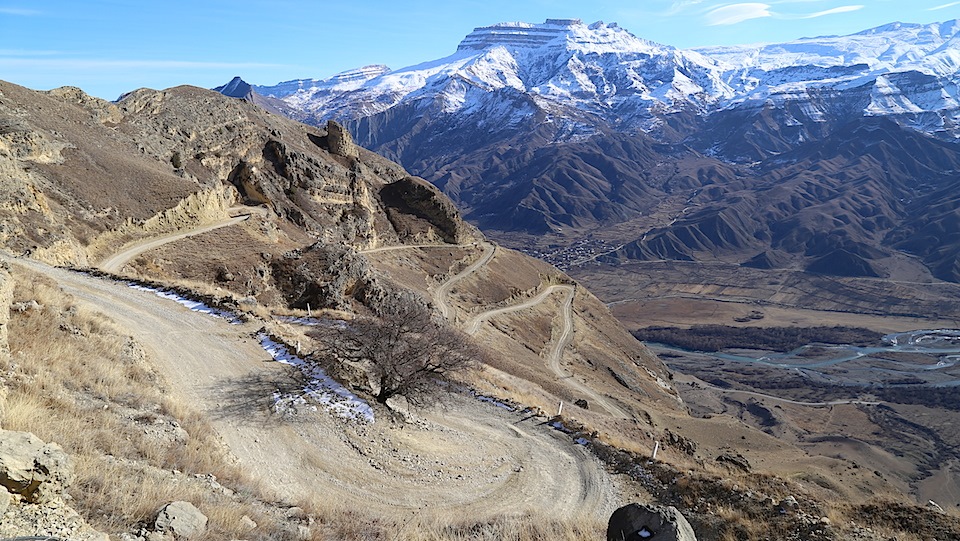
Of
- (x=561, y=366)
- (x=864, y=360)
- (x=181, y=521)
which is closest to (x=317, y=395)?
(x=181, y=521)

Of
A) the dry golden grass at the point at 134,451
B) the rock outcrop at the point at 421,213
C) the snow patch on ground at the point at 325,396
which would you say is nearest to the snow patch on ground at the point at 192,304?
A: the snow patch on ground at the point at 325,396

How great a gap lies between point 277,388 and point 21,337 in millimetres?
6500

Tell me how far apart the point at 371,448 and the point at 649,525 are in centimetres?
832

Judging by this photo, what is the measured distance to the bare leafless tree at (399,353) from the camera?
1806 cm

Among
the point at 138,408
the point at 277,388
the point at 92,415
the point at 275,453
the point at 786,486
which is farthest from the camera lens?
the point at 277,388

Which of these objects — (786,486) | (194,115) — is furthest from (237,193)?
(786,486)

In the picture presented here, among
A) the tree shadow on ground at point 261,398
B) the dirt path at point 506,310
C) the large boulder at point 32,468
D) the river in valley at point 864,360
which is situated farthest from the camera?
the river in valley at point 864,360

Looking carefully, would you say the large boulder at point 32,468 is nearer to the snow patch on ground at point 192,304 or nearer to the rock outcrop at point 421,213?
the snow patch on ground at point 192,304

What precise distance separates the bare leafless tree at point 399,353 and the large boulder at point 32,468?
1129 cm

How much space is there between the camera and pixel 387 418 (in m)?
17.0

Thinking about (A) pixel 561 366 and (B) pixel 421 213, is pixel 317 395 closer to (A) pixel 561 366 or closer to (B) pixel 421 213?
(A) pixel 561 366

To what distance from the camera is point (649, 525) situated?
31.9 ft

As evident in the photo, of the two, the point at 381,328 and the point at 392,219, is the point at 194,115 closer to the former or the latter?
the point at 392,219

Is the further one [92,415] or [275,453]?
[275,453]
